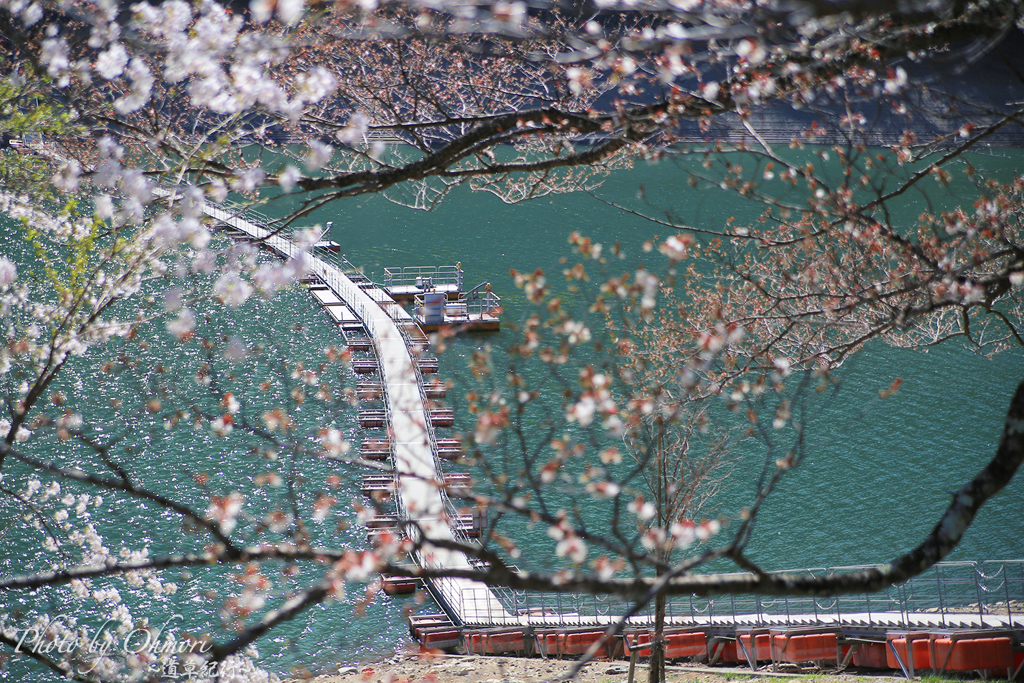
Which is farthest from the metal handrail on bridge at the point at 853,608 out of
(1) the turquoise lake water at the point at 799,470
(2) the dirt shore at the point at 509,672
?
(1) the turquoise lake water at the point at 799,470

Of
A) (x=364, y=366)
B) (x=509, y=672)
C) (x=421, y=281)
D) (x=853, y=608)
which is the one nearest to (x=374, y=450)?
(x=364, y=366)

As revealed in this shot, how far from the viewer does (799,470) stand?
707 inches

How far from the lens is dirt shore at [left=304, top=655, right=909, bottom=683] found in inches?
403

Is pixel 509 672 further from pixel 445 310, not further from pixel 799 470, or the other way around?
pixel 445 310

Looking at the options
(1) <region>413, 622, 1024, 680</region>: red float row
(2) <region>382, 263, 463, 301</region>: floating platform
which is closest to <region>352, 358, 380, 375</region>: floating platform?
(2) <region>382, 263, 463, 301</region>: floating platform

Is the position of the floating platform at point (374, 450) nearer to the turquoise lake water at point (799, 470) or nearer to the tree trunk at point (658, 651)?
the turquoise lake water at point (799, 470)

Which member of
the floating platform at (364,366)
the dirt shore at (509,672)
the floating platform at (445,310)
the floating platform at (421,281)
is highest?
the floating platform at (421,281)

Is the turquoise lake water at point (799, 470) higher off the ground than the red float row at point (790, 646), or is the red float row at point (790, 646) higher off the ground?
the turquoise lake water at point (799, 470)

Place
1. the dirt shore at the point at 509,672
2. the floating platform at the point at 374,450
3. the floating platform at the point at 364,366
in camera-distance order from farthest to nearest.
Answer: the floating platform at the point at 364,366 < the floating platform at the point at 374,450 < the dirt shore at the point at 509,672

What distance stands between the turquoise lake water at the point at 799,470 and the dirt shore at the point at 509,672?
66cm

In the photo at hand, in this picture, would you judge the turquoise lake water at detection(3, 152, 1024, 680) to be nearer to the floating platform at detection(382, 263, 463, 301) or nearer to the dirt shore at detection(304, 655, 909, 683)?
the dirt shore at detection(304, 655, 909, 683)

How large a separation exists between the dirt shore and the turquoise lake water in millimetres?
657

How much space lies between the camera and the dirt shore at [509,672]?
33.6 feet

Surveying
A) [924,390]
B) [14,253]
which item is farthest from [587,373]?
[14,253]
